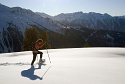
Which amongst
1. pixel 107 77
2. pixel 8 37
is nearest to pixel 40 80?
pixel 107 77

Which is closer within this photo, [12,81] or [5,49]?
[12,81]

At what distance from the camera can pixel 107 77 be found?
860 centimetres

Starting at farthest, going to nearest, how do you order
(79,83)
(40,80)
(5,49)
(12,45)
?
(12,45) < (5,49) < (40,80) < (79,83)

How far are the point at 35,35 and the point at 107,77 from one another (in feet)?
164

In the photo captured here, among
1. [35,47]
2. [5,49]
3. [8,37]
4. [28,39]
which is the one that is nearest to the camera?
[35,47]

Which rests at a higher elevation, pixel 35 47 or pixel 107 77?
pixel 35 47

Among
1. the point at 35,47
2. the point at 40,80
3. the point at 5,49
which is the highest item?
the point at 35,47

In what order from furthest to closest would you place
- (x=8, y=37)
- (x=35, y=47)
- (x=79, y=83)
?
1. (x=8, y=37)
2. (x=35, y=47)
3. (x=79, y=83)

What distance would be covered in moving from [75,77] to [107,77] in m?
1.50

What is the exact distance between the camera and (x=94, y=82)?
7.72 metres

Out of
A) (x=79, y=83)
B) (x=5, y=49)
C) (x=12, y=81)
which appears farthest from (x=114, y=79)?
(x=5, y=49)

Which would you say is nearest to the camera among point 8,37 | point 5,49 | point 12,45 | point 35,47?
point 35,47

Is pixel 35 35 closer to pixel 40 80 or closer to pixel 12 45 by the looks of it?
pixel 40 80

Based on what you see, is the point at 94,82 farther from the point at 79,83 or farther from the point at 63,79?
the point at 63,79
